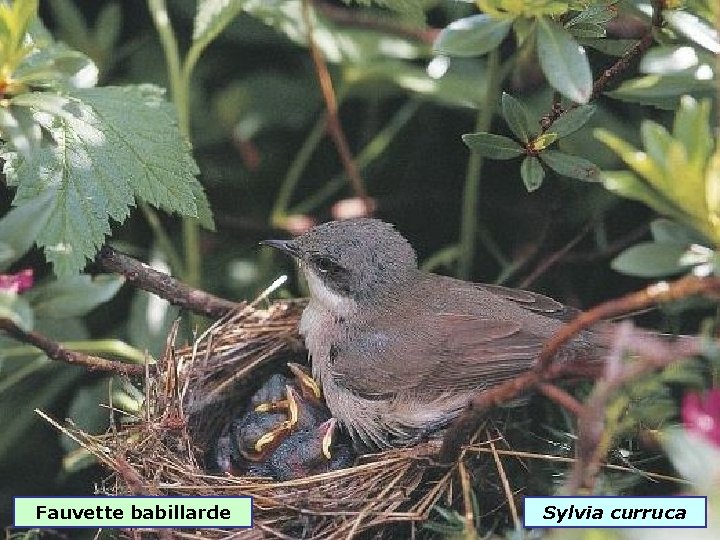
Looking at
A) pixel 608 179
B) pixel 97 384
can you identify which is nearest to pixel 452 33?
pixel 608 179

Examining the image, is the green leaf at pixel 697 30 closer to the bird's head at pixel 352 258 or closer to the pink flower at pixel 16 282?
the bird's head at pixel 352 258

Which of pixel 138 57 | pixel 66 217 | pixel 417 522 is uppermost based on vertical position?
pixel 138 57

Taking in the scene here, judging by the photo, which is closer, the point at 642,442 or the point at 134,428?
the point at 642,442

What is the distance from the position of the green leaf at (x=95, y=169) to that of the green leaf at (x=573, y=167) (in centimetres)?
88

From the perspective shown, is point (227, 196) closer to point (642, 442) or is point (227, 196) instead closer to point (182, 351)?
point (182, 351)

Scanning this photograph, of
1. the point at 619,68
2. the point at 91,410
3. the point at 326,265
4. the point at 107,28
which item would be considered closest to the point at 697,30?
the point at 619,68

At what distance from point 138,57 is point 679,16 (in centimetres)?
228

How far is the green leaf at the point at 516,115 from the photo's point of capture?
2.52 m

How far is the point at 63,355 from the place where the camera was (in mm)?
2627

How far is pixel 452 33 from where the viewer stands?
2.26m

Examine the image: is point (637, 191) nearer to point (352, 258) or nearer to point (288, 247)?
point (352, 258)

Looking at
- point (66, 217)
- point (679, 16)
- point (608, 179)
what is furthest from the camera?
point (66, 217)

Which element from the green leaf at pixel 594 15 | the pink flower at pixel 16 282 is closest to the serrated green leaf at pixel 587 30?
the green leaf at pixel 594 15

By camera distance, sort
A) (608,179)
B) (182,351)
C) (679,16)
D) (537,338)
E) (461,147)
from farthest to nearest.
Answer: (461,147) → (182,351) → (537,338) → (679,16) → (608,179)
